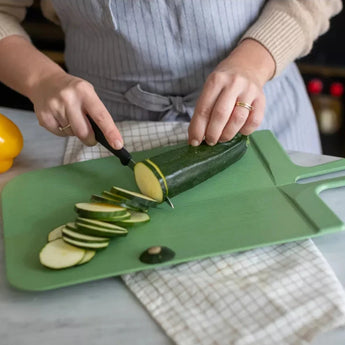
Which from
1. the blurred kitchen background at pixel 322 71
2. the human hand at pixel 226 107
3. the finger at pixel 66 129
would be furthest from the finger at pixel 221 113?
the blurred kitchen background at pixel 322 71

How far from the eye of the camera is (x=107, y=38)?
57.3 inches

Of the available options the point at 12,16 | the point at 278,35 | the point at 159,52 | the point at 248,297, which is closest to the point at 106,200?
the point at 248,297

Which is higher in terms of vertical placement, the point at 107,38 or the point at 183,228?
the point at 107,38

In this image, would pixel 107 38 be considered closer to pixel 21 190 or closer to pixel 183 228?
pixel 21 190

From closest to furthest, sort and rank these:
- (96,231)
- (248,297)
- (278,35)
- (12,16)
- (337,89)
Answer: (248,297) < (96,231) < (278,35) < (12,16) < (337,89)

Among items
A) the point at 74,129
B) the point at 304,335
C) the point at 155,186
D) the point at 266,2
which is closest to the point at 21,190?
the point at 74,129

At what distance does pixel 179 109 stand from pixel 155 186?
0.38 m

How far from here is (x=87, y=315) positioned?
3.07 ft

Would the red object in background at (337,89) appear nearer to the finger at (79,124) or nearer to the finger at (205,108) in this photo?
the finger at (205,108)

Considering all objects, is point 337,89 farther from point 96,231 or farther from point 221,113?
point 96,231

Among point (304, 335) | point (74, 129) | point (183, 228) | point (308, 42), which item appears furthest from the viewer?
point (308, 42)

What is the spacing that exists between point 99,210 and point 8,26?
2.40 ft

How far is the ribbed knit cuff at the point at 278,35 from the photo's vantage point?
138cm

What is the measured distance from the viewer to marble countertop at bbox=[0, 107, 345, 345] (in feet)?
2.93
